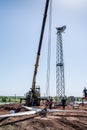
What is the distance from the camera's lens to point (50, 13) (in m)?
40.2

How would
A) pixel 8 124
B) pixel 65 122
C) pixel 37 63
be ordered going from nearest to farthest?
pixel 8 124
pixel 65 122
pixel 37 63

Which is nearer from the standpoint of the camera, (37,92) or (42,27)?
(42,27)

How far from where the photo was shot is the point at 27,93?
4572 cm

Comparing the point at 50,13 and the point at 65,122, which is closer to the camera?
the point at 65,122

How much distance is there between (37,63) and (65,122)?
81.3 feet

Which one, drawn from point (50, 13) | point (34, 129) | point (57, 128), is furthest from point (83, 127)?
point (50, 13)

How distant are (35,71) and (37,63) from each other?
5.15 ft

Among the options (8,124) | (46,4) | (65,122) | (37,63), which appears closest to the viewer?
(8,124)

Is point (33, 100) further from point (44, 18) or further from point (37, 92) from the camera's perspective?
point (44, 18)

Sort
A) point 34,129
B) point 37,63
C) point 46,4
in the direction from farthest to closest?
point 37,63
point 46,4
point 34,129

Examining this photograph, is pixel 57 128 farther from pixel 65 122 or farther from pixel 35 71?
pixel 35 71

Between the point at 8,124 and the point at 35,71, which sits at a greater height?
the point at 35,71

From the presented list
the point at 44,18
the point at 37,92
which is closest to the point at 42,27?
the point at 44,18

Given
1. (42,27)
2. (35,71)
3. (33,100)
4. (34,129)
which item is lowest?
(34,129)
